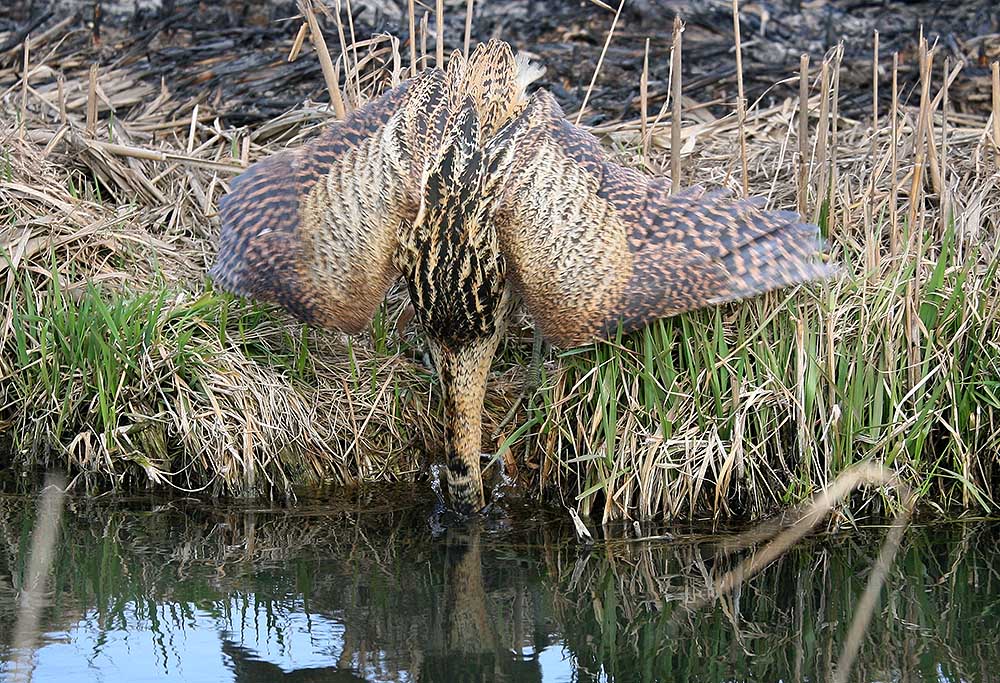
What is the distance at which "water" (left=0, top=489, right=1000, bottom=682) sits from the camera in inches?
187

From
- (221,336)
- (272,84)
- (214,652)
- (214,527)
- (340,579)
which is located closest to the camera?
(214,652)

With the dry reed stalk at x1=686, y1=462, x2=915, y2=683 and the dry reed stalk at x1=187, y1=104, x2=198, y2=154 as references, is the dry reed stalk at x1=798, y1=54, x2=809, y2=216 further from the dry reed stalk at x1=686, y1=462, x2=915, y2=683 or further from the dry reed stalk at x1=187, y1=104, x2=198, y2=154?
the dry reed stalk at x1=187, y1=104, x2=198, y2=154

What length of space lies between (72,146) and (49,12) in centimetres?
239

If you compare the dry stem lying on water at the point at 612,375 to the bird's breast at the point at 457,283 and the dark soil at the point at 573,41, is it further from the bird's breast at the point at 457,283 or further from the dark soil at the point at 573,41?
the dark soil at the point at 573,41

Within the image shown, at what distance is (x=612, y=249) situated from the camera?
6082 millimetres

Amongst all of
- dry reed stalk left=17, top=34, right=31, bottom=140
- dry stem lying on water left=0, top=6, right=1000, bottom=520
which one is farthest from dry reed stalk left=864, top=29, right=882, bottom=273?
dry reed stalk left=17, top=34, right=31, bottom=140

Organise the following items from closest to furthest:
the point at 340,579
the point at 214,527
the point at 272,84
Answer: the point at 340,579
the point at 214,527
the point at 272,84

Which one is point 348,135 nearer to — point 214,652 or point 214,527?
point 214,527

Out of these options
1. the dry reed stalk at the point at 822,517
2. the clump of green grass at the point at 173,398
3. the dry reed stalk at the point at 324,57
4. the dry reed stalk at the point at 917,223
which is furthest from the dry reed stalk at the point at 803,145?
the dry reed stalk at the point at 324,57

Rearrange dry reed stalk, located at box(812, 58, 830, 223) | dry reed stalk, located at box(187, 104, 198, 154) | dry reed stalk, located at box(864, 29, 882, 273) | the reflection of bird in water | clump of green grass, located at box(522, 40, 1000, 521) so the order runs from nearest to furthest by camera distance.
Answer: the reflection of bird in water, clump of green grass, located at box(522, 40, 1000, 521), dry reed stalk, located at box(812, 58, 830, 223), dry reed stalk, located at box(864, 29, 882, 273), dry reed stalk, located at box(187, 104, 198, 154)

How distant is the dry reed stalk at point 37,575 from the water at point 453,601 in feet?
0.13

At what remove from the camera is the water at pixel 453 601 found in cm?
475

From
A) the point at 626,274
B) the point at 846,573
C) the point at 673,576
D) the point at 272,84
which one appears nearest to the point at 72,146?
the point at 272,84

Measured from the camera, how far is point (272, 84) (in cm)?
911
